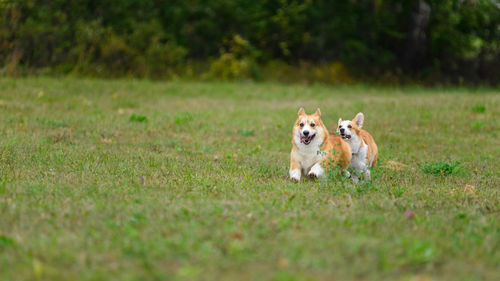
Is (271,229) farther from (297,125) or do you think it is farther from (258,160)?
(258,160)

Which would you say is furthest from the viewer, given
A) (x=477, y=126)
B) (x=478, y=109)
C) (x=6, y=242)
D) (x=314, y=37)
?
(x=314, y=37)

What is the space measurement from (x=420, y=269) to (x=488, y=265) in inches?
22.1

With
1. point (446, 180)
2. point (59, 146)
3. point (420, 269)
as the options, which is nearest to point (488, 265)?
point (420, 269)

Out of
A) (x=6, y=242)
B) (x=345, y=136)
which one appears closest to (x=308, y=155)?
(x=345, y=136)

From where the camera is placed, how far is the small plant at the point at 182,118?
504 inches

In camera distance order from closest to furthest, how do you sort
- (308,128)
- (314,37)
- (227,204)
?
(227,204) < (308,128) < (314,37)

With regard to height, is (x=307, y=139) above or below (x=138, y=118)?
above

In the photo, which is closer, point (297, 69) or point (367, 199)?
point (367, 199)

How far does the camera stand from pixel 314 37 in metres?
24.5

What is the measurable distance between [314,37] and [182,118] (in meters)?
12.8

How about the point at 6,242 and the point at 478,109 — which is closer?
the point at 6,242

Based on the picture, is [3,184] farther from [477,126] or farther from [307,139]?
[477,126]

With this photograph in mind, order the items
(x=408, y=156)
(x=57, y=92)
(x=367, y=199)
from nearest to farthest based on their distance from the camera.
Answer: (x=367, y=199) < (x=408, y=156) < (x=57, y=92)

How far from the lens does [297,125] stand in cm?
752
